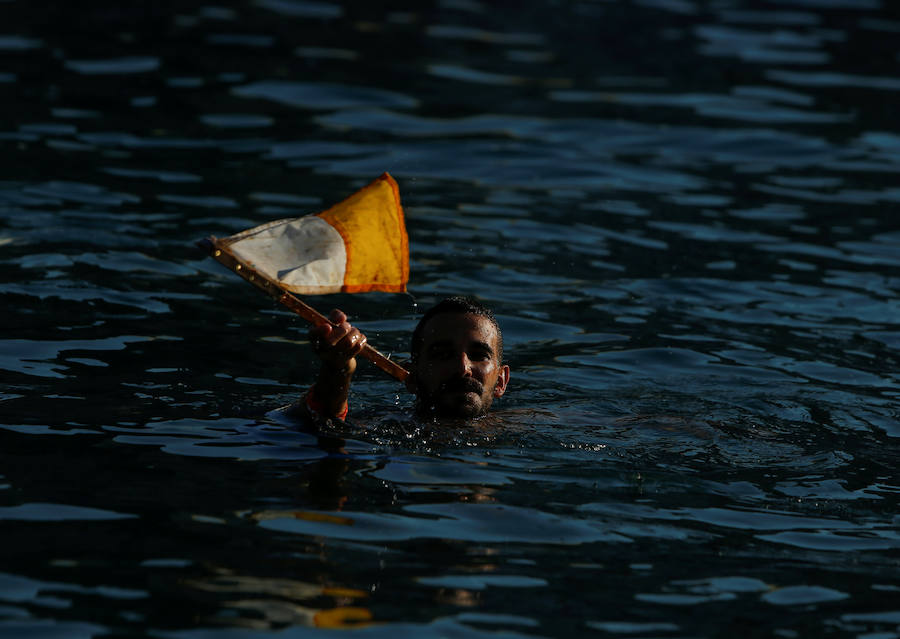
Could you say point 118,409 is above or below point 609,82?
below

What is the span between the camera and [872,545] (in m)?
6.01

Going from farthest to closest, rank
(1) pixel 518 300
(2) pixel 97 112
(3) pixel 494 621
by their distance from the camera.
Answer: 1. (2) pixel 97 112
2. (1) pixel 518 300
3. (3) pixel 494 621

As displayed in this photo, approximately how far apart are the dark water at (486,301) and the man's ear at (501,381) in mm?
378

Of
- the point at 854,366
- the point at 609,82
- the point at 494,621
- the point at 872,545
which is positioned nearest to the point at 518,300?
the point at 854,366

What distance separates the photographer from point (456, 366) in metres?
7.66

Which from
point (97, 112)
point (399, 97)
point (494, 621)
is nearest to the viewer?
point (494, 621)

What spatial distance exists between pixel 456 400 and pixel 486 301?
2699 mm

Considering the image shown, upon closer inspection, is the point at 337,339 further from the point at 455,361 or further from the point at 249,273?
the point at 455,361

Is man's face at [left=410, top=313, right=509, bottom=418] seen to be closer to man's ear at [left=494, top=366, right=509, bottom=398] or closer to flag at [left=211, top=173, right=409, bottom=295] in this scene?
man's ear at [left=494, top=366, right=509, bottom=398]

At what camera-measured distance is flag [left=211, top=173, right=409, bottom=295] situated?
6.18 m

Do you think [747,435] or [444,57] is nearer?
[747,435]

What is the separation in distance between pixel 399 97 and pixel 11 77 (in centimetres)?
416

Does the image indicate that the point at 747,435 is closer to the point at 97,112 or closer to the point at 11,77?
the point at 97,112


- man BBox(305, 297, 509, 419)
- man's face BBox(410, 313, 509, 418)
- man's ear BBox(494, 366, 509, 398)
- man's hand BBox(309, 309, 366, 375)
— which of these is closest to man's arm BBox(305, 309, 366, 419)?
man's hand BBox(309, 309, 366, 375)
